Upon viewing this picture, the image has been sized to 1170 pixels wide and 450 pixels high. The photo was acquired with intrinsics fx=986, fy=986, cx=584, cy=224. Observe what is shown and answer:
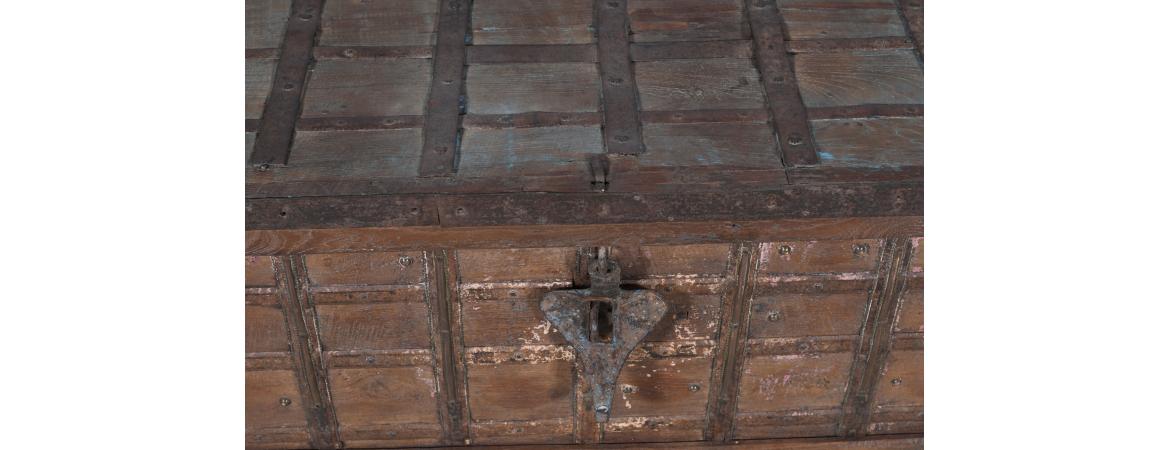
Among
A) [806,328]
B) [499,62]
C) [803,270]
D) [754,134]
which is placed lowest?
[806,328]

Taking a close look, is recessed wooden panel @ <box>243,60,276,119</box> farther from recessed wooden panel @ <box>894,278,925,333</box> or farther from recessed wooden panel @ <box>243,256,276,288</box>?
recessed wooden panel @ <box>894,278,925,333</box>

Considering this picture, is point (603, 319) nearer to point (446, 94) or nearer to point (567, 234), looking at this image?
point (567, 234)

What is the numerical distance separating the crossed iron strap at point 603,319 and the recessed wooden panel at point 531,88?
504 mm

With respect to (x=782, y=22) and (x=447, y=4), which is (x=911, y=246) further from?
(x=447, y=4)

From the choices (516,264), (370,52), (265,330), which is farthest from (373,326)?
(370,52)

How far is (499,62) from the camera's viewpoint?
130 inches

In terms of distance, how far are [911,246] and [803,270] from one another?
340 mm

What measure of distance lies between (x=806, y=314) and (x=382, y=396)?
1519 millimetres

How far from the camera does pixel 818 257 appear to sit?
10.3ft

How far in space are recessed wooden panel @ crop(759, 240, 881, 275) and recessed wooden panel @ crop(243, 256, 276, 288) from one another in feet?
5.07

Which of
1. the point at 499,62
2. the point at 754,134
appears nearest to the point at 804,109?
the point at 754,134

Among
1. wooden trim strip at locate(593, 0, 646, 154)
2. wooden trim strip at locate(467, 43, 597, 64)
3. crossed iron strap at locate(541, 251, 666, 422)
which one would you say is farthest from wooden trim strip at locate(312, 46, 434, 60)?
crossed iron strap at locate(541, 251, 666, 422)

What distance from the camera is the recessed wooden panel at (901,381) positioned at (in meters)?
3.52

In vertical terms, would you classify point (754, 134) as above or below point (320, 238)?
above
